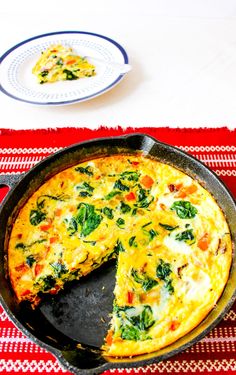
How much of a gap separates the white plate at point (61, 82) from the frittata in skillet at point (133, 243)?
2.09 ft

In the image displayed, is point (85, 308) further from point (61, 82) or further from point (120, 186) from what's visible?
point (61, 82)

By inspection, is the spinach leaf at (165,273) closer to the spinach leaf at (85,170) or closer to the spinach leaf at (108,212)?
the spinach leaf at (108,212)

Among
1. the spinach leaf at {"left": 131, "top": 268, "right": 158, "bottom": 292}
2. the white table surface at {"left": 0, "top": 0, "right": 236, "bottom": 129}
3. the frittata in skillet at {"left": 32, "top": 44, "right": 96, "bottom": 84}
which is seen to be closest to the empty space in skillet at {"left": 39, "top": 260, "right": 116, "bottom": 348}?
the spinach leaf at {"left": 131, "top": 268, "right": 158, "bottom": 292}

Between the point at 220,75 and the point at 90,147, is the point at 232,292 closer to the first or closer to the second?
the point at 90,147

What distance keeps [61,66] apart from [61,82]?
0.12m

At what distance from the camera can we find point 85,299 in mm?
1993

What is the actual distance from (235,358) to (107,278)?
61cm

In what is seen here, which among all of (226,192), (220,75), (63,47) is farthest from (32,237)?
(220,75)

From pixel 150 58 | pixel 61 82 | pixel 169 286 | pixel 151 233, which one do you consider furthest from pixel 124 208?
pixel 150 58

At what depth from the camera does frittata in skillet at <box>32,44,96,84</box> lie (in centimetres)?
292

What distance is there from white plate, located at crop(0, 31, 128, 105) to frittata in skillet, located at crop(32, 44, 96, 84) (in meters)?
0.04

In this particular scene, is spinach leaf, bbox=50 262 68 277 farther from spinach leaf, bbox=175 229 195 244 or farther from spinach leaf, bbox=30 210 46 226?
spinach leaf, bbox=175 229 195 244

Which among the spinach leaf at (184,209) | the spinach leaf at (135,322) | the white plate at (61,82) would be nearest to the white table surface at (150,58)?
the white plate at (61,82)

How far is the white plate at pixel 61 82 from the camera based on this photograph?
2.79m
